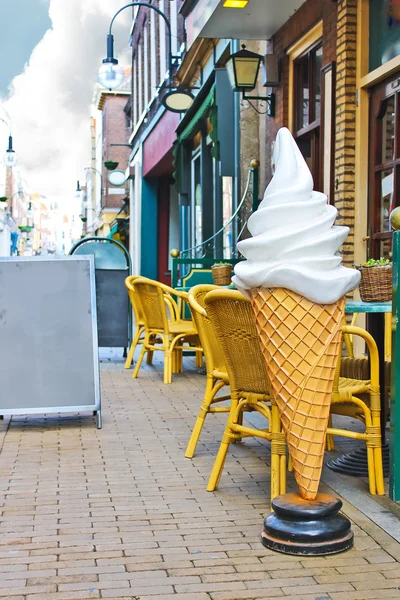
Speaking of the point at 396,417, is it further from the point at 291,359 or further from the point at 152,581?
the point at 152,581

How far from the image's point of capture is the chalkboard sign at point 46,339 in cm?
609

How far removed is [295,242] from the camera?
3.49 metres

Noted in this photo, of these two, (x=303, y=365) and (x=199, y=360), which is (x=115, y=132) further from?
(x=303, y=365)

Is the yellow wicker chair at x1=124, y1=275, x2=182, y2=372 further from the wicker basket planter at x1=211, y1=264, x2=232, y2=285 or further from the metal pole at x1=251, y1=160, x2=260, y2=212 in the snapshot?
the metal pole at x1=251, y1=160, x2=260, y2=212

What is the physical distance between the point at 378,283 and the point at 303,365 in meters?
1.32

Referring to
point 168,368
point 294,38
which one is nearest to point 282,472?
point 168,368

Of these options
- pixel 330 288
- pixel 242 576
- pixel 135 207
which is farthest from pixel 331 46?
pixel 135 207

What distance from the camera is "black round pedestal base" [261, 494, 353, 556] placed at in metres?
3.39

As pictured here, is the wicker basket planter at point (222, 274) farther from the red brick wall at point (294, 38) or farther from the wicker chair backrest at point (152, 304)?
the red brick wall at point (294, 38)

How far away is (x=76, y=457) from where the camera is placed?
17.1 ft

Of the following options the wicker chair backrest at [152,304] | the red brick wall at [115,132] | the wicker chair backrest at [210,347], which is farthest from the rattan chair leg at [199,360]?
the red brick wall at [115,132]

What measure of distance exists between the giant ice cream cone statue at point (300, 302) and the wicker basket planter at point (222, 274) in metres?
5.41

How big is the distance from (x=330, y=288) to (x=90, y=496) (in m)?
1.69

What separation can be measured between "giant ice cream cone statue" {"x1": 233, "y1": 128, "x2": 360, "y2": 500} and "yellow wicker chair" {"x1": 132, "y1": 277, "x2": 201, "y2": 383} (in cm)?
461
